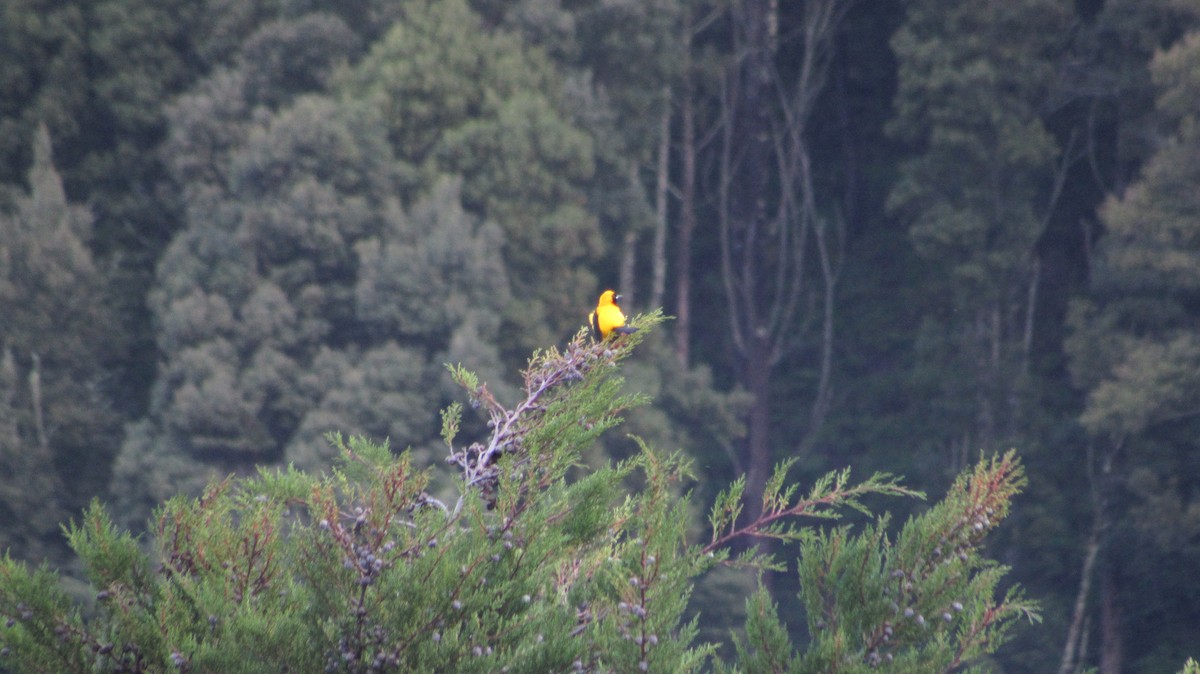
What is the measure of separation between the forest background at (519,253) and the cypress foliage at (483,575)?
1023 cm

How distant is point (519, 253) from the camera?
15.4 meters

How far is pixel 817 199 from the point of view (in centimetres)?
2092

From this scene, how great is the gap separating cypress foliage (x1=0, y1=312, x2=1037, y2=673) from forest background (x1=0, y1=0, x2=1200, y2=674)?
1023cm

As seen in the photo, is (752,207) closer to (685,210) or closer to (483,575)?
(685,210)

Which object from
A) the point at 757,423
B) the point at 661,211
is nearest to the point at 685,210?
the point at 661,211

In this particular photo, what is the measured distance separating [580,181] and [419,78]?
2.70m

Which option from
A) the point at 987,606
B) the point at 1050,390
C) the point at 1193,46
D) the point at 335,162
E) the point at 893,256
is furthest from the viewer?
the point at 893,256

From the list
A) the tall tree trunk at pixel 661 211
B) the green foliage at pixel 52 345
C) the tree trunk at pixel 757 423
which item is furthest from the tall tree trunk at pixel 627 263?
the green foliage at pixel 52 345

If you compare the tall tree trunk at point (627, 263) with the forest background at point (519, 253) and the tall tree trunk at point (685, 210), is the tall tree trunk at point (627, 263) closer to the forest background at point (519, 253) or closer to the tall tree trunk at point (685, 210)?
the forest background at point (519, 253)

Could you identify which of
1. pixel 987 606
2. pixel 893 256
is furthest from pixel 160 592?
pixel 893 256

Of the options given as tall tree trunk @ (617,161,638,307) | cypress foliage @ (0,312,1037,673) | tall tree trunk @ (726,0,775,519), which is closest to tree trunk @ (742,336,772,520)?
tall tree trunk @ (726,0,775,519)

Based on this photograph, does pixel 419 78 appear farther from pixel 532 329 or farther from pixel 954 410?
pixel 954 410

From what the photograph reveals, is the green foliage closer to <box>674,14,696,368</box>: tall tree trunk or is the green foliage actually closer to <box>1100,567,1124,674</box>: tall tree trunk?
<box>674,14,696,368</box>: tall tree trunk

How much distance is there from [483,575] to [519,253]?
12.7 metres
